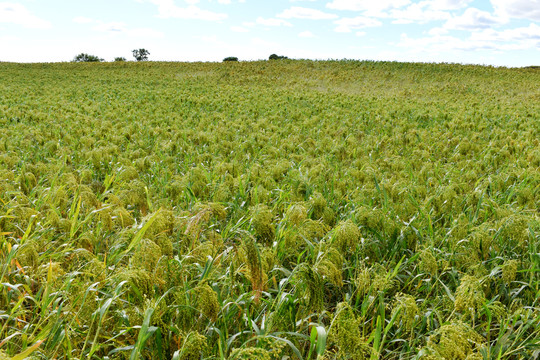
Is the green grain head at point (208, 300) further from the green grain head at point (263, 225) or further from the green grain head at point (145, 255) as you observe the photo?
the green grain head at point (263, 225)

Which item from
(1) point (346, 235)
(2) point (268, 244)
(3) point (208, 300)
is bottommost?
(2) point (268, 244)

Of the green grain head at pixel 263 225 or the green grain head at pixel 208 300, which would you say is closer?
the green grain head at pixel 208 300

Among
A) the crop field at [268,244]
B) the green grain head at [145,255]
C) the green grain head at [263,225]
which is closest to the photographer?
the crop field at [268,244]

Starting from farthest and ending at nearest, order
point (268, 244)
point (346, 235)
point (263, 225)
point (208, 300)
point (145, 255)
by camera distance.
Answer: point (268, 244) → point (263, 225) → point (346, 235) → point (145, 255) → point (208, 300)

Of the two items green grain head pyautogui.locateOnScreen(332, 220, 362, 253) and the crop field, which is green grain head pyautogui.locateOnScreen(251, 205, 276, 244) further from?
green grain head pyautogui.locateOnScreen(332, 220, 362, 253)

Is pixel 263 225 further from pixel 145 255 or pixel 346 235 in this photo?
pixel 145 255

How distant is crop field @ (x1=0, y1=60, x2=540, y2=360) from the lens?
253 centimetres

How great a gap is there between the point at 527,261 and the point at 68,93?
73.6ft

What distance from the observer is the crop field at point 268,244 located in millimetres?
2533

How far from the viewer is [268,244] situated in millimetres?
3902

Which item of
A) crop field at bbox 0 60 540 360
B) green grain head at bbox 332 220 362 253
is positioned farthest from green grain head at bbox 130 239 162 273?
green grain head at bbox 332 220 362 253

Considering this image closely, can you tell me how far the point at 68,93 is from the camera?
68.5 ft

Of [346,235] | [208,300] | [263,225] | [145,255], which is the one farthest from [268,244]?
[208,300]

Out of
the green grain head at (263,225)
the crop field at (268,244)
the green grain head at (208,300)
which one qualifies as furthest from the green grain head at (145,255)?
the green grain head at (263,225)
